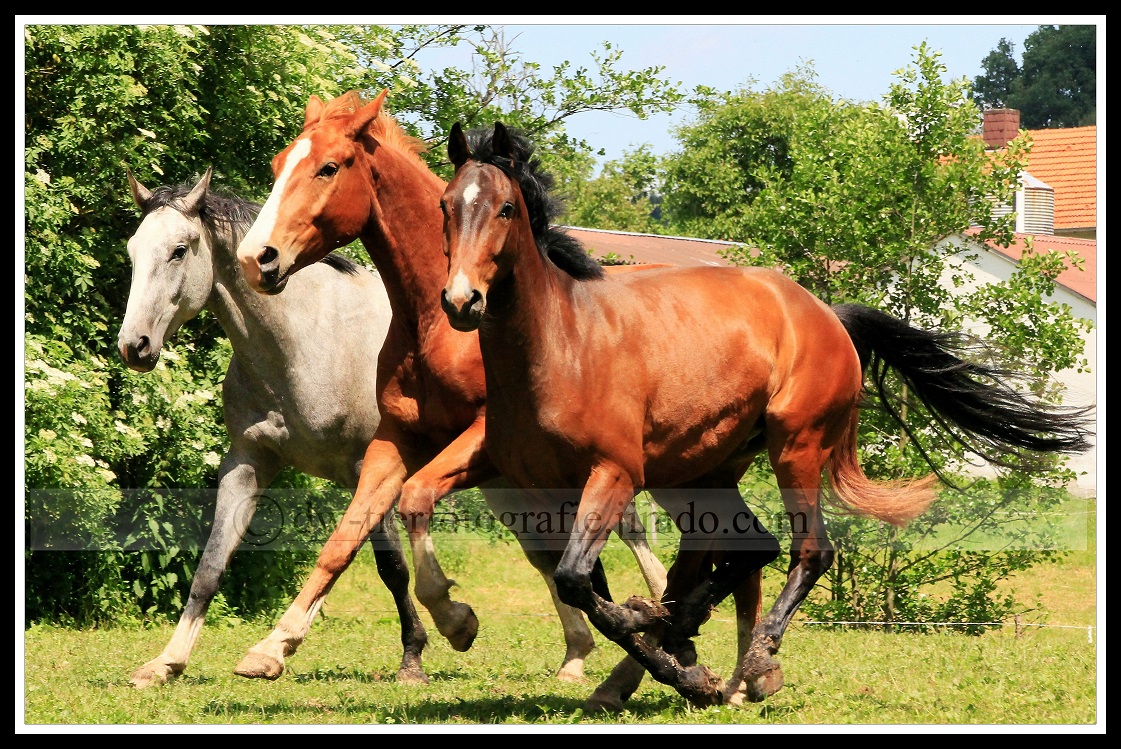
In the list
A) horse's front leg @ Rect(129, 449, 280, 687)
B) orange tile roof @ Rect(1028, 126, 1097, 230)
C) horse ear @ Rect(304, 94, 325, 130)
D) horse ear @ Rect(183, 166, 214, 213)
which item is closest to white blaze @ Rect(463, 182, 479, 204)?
horse ear @ Rect(304, 94, 325, 130)

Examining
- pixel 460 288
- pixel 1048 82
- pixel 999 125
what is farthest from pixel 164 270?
pixel 1048 82

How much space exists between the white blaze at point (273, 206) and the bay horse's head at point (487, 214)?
2.35 feet

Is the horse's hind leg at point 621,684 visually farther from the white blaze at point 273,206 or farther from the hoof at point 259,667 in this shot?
the white blaze at point 273,206

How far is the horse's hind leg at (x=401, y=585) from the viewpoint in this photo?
673cm

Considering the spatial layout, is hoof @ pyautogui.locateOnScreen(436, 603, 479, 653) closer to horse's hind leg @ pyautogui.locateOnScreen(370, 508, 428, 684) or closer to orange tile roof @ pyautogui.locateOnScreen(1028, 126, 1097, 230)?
horse's hind leg @ pyautogui.locateOnScreen(370, 508, 428, 684)

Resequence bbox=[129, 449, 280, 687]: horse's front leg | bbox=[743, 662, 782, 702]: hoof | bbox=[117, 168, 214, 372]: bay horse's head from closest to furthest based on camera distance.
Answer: bbox=[743, 662, 782, 702]: hoof
bbox=[117, 168, 214, 372]: bay horse's head
bbox=[129, 449, 280, 687]: horse's front leg

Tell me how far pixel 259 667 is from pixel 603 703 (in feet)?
5.07

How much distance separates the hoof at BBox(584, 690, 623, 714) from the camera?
5.61 m

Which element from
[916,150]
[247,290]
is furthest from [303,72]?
[916,150]

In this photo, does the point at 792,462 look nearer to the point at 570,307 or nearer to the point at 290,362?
the point at 570,307

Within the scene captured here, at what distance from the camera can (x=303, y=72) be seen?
394 inches

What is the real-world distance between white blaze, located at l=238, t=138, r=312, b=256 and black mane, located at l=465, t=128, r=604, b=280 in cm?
70

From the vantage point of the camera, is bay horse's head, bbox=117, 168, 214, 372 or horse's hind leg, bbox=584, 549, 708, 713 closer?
horse's hind leg, bbox=584, 549, 708, 713

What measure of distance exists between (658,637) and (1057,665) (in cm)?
255
